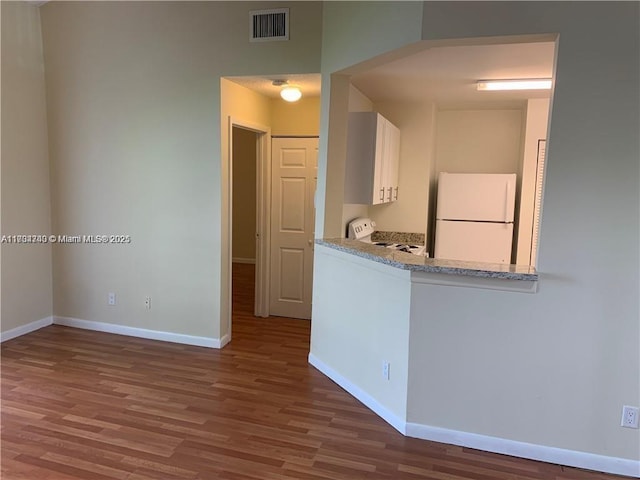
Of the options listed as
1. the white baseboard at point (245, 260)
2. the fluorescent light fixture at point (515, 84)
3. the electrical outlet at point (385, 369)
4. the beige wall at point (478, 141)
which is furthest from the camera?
the white baseboard at point (245, 260)

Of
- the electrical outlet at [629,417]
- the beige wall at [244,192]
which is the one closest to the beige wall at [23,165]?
the beige wall at [244,192]

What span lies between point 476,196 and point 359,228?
1484 millimetres

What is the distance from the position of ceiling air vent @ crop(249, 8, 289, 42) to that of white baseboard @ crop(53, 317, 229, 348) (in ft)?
8.65

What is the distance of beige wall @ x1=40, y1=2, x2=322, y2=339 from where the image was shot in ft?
12.4

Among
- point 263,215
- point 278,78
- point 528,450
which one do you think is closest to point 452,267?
point 528,450

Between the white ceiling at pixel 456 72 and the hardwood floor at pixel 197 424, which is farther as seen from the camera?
the white ceiling at pixel 456 72

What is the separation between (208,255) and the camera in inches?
157

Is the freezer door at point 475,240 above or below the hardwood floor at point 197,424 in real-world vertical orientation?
above

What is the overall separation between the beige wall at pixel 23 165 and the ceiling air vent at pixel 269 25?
213 centimetres

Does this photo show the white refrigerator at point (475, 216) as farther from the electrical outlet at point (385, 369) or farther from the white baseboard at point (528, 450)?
the white baseboard at point (528, 450)

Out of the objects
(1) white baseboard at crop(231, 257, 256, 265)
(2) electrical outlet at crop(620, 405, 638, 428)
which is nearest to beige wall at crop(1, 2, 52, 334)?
(1) white baseboard at crop(231, 257, 256, 265)

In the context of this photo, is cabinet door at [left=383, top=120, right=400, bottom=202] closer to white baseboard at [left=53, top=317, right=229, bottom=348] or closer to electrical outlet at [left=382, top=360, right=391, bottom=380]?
Result: electrical outlet at [left=382, top=360, right=391, bottom=380]

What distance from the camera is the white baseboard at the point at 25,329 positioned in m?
4.08

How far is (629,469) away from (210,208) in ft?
11.2
